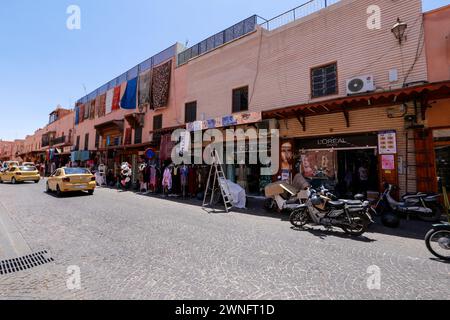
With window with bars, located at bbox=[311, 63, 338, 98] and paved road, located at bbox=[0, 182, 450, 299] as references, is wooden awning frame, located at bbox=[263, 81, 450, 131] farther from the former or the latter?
paved road, located at bbox=[0, 182, 450, 299]

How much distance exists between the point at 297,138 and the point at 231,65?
6.62m

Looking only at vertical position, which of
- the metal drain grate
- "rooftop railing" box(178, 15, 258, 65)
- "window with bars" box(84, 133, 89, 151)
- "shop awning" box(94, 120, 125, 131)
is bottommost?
the metal drain grate

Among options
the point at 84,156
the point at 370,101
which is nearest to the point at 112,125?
the point at 84,156

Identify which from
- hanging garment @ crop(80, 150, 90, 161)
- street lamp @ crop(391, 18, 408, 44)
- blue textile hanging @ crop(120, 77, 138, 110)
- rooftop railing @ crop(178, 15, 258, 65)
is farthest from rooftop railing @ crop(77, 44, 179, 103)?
street lamp @ crop(391, 18, 408, 44)

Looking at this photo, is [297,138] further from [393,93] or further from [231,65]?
[231,65]

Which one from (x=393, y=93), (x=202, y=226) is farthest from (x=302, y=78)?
(x=202, y=226)

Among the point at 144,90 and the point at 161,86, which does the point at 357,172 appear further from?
the point at 144,90

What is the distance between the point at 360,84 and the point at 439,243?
273 inches

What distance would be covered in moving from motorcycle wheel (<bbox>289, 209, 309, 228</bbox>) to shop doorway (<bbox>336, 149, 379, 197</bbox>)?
3993mm

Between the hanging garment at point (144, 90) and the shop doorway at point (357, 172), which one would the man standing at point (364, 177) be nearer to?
the shop doorway at point (357, 172)

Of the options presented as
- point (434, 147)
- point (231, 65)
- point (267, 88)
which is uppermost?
point (231, 65)

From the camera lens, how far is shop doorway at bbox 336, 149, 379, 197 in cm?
978

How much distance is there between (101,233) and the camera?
237 inches

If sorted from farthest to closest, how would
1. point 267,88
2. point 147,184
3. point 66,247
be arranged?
point 147,184 → point 267,88 → point 66,247
